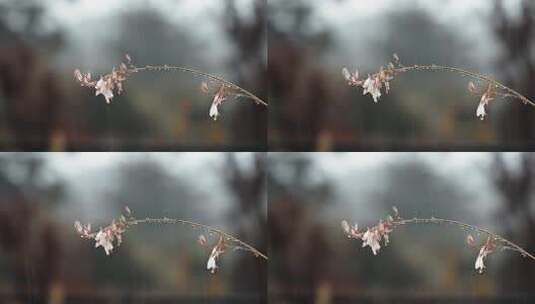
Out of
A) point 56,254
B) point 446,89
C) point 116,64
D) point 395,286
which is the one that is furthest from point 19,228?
point 446,89

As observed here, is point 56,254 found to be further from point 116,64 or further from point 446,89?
point 446,89

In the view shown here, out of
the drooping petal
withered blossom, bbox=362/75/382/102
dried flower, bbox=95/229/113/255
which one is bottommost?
dried flower, bbox=95/229/113/255

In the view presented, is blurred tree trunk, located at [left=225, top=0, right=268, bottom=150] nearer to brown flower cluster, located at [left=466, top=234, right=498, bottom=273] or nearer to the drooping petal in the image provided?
the drooping petal

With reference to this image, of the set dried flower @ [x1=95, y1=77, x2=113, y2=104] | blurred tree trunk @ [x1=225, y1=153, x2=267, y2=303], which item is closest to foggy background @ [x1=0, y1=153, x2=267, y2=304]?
blurred tree trunk @ [x1=225, y1=153, x2=267, y2=303]

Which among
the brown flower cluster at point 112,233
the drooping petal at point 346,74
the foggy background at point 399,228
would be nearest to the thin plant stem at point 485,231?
the foggy background at point 399,228

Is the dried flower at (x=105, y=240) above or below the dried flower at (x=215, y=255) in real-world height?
above

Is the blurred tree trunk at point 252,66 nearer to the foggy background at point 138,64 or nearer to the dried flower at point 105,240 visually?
the foggy background at point 138,64

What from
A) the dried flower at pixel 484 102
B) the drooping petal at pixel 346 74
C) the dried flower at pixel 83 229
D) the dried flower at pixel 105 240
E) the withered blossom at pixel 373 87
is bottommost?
the dried flower at pixel 105 240
